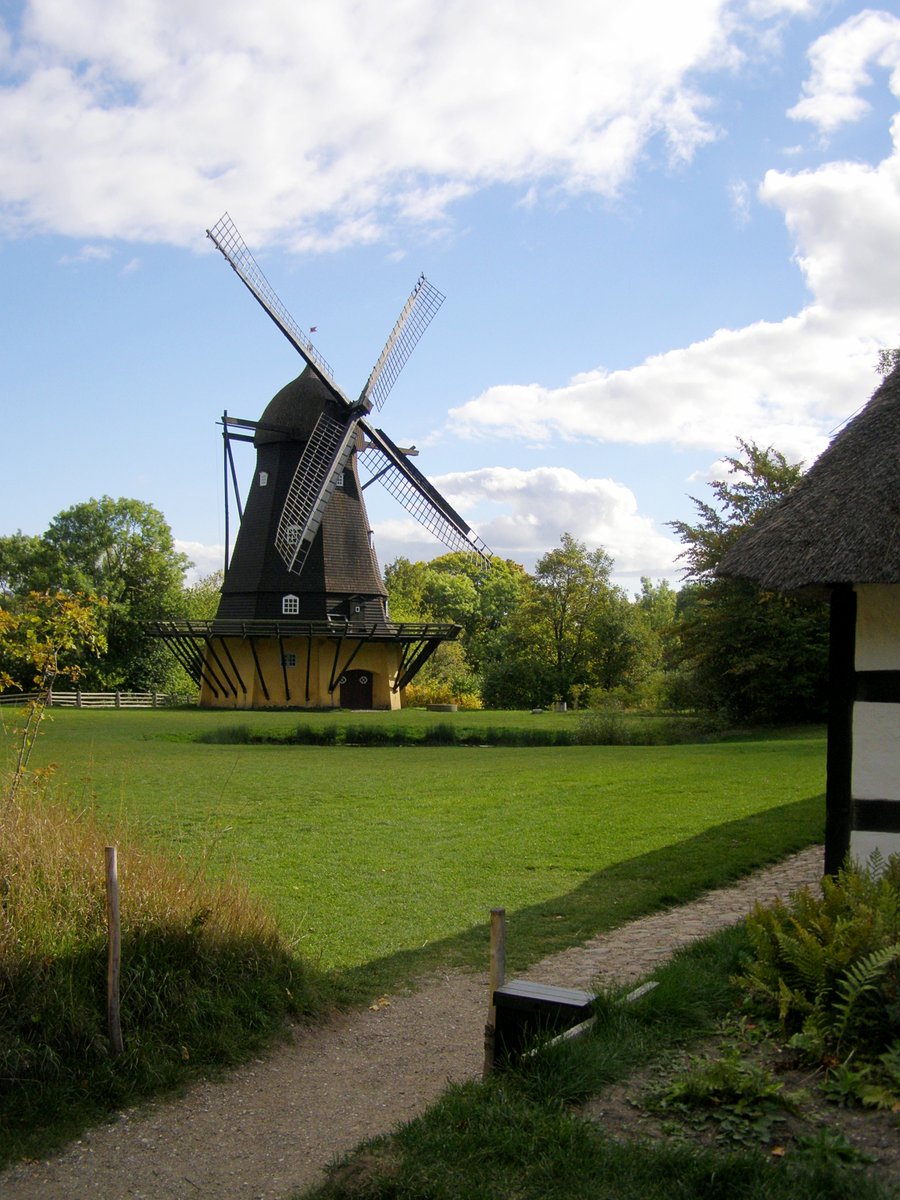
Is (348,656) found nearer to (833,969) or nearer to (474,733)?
(474,733)

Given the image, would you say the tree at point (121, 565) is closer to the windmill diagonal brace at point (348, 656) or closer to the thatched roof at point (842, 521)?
the windmill diagonal brace at point (348, 656)

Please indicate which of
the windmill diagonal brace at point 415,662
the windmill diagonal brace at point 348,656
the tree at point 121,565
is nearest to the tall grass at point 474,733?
the windmill diagonal brace at point 348,656

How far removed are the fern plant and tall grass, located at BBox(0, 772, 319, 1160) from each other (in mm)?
2581

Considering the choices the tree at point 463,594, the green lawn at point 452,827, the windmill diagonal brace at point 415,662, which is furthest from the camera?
the tree at point 463,594

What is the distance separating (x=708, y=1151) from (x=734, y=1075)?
1.33ft

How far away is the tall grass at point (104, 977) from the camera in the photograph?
4.76m

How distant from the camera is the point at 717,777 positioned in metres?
15.9

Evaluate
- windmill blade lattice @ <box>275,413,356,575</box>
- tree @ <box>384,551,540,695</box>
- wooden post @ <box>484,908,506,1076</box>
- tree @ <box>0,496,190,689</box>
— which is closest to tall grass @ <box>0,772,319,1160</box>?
wooden post @ <box>484,908,506,1076</box>

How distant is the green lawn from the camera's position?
7867mm

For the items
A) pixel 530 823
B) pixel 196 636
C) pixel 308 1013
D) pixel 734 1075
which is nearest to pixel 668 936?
pixel 308 1013

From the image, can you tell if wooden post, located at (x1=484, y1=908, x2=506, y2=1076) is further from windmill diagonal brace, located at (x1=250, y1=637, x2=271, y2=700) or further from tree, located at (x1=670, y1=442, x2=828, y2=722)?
windmill diagonal brace, located at (x1=250, y1=637, x2=271, y2=700)

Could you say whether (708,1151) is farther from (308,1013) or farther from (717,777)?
(717,777)

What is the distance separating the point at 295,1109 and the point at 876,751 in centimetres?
428

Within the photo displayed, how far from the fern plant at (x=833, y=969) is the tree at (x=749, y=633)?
2036cm
